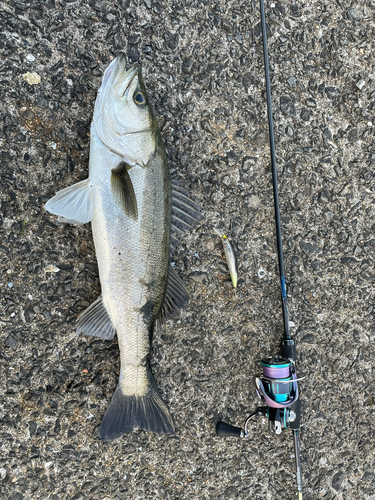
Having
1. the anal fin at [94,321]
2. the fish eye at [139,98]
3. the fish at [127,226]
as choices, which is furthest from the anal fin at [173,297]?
the fish eye at [139,98]

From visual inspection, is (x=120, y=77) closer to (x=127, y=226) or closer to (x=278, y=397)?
(x=127, y=226)

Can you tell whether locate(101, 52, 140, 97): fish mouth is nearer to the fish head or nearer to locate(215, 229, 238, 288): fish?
the fish head

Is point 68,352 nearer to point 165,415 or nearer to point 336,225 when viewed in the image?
point 165,415

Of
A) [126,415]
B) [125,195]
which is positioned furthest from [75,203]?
[126,415]

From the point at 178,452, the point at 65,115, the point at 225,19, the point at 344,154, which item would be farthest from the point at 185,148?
the point at 178,452

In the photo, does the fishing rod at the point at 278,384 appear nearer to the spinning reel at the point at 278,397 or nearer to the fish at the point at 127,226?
the spinning reel at the point at 278,397
